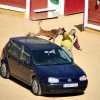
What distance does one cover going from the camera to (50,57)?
614 inches

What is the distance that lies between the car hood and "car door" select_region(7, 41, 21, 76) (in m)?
1.40

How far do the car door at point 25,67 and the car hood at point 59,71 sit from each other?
1.57ft

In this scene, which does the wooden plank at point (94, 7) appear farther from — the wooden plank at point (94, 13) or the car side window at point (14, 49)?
the car side window at point (14, 49)

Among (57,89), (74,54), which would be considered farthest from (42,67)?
(74,54)

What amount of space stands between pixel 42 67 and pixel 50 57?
702mm

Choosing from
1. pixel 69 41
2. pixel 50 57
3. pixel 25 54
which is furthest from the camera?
pixel 69 41

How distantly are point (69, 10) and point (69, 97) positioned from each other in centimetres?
1478

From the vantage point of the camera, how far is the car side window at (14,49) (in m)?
16.2

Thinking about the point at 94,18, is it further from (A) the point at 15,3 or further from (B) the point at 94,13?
(A) the point at 15,3

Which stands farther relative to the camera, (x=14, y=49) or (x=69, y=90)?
(x=14, y=49)

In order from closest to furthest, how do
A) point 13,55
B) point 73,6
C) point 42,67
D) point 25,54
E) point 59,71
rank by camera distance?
point 59,71 < point 42,67 < point 25,54 < point 13,55 < point 73,6

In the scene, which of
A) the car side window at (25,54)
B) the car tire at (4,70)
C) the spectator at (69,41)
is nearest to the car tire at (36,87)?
the car side window at (25,54)

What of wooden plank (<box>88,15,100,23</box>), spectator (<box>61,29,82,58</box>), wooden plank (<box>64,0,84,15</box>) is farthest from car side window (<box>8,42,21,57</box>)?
wooden plank (<box>64,0,84,15</box>)

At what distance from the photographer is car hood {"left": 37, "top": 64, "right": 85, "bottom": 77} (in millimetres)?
14648
